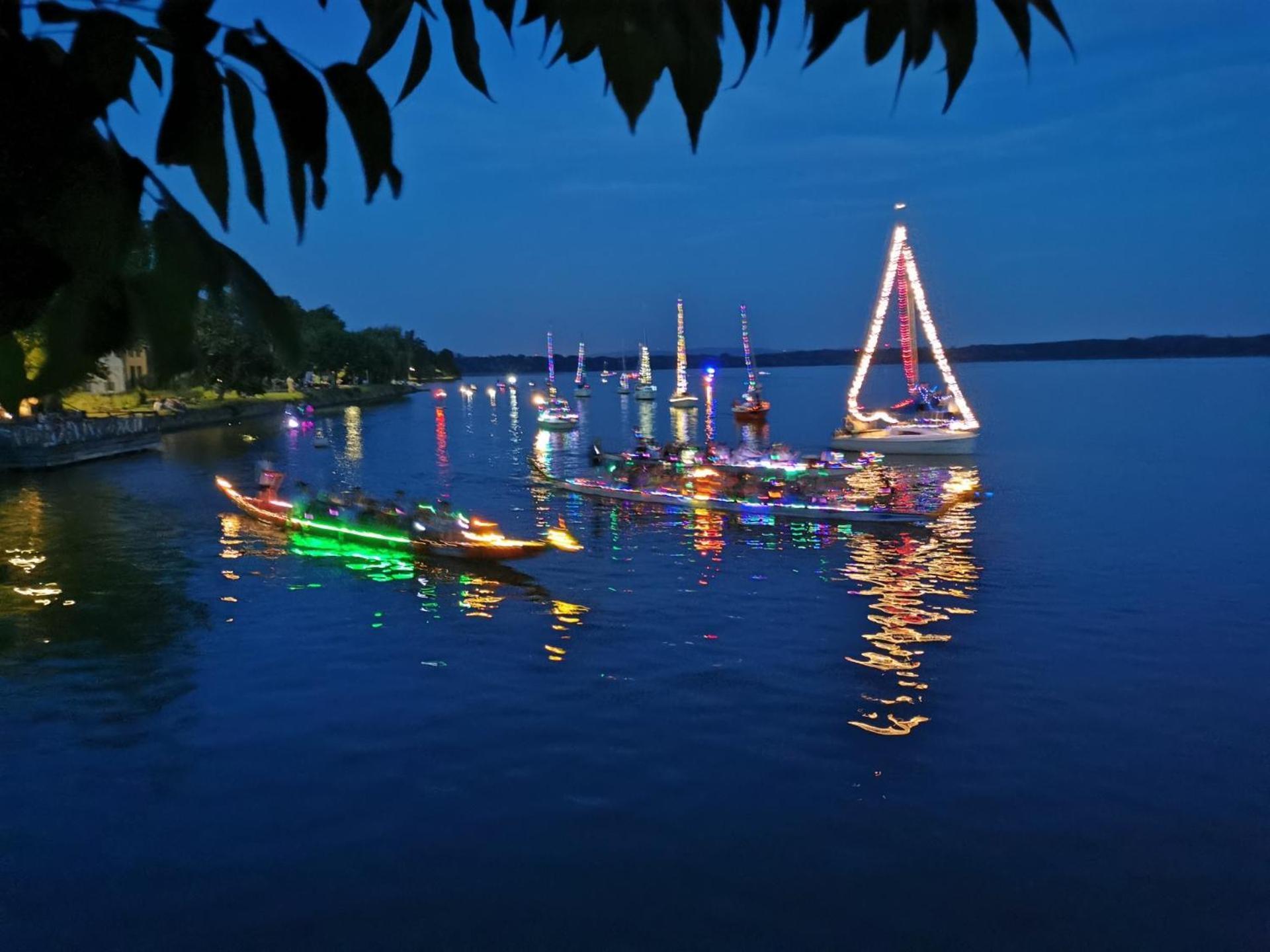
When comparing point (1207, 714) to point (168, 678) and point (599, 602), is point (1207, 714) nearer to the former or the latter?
point (599, 602)

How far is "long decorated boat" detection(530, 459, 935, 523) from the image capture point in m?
40.7

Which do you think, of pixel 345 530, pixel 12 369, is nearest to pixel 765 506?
pixel 345 530

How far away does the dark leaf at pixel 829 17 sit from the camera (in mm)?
1590

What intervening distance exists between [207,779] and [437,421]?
4440 inches

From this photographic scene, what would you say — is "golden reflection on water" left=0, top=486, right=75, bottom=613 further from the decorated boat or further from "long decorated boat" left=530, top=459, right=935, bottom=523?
the decorated boat

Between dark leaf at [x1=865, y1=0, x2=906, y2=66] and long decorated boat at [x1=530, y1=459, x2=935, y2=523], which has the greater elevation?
dark leaf at [x1=865, y1=0, x2=906, y2=66]

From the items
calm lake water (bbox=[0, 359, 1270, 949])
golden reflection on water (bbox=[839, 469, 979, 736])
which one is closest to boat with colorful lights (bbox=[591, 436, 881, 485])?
golden reflection on water (bbox=[839, 469, 979, 736])

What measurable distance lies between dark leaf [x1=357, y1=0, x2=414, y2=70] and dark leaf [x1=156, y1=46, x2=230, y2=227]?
258 millimetres

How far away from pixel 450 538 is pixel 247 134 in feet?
102

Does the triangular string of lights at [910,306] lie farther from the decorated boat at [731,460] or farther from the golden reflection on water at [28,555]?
the golden reflection on water at [28,555]

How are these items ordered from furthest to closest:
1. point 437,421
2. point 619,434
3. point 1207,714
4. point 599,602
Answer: point 437,421 < point 619,434 < point 599,602 < point 1207,714

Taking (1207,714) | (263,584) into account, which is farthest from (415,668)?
(1207,714)

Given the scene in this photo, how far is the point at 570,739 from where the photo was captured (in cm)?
1867

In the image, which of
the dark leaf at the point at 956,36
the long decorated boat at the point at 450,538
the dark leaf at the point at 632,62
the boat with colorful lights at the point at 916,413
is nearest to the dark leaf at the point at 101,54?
the dark leaf at the point at 632,62
